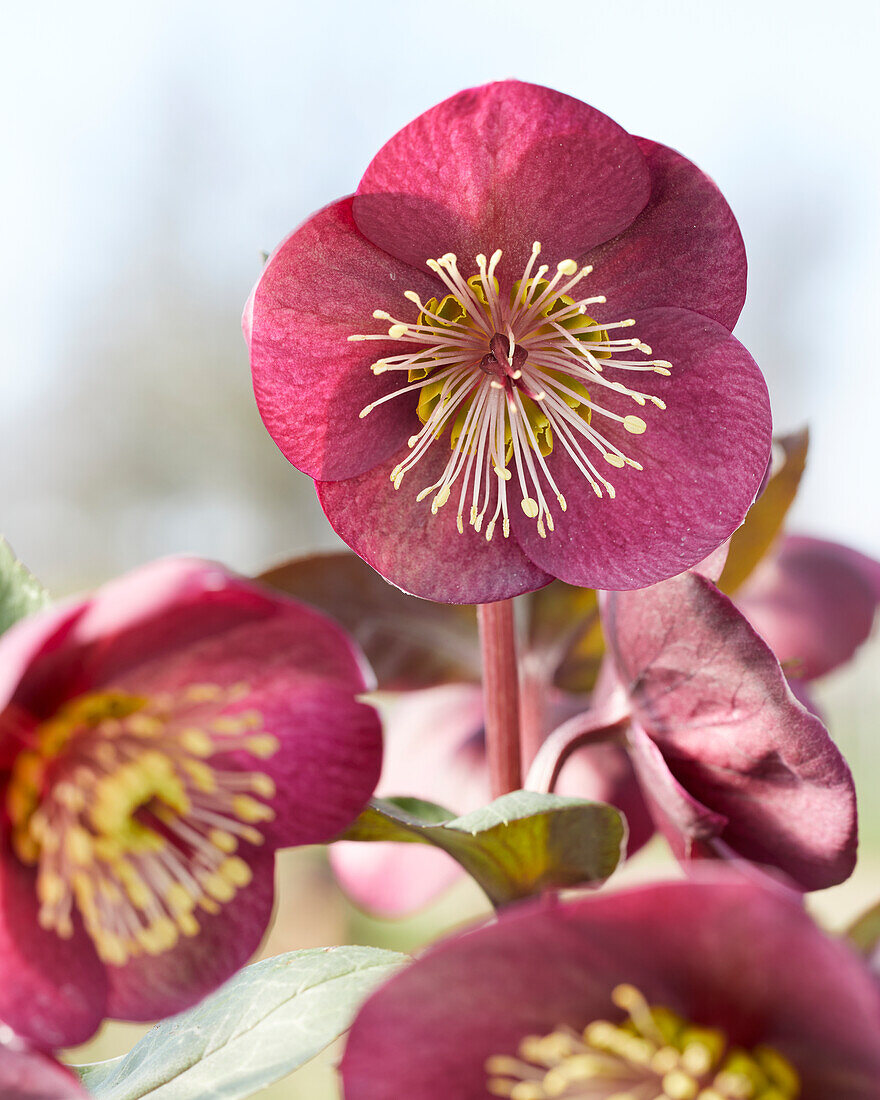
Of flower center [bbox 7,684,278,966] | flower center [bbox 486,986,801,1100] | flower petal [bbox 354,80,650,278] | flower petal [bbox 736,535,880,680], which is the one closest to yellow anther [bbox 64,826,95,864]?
flower center [bbox 7,684,278,966]

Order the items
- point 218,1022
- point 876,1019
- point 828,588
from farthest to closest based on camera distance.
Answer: point 828,588 < point 218,1022 < point 876,1019

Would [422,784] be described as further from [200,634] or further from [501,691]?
[200,634]

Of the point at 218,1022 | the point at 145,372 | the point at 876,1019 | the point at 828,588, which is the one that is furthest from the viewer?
the point at 145,372

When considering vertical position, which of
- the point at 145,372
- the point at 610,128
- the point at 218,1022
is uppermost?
the point at 610,128

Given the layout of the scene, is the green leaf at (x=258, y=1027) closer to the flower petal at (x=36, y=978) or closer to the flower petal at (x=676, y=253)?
the flower petal at (x=36, y=978)

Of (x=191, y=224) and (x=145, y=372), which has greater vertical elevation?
(x=191, y=224)

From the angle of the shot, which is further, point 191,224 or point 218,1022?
point 191,224

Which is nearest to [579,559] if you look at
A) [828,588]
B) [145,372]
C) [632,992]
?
[632,992]

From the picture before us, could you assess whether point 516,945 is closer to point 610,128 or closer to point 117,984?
point 117,984
